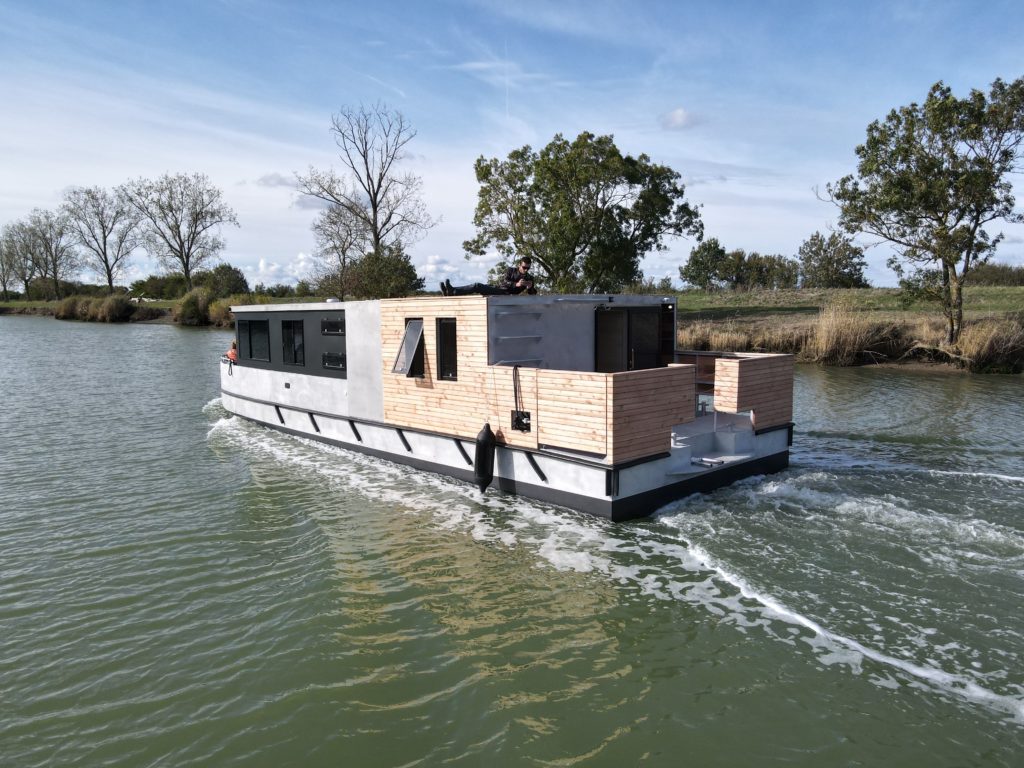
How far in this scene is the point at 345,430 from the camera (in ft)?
42.8

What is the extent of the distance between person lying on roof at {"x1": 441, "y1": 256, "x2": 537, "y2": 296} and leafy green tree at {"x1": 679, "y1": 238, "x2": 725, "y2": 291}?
5641 centimetres

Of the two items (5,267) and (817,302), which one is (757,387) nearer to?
(817,302)

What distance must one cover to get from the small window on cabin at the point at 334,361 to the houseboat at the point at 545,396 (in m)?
0.03

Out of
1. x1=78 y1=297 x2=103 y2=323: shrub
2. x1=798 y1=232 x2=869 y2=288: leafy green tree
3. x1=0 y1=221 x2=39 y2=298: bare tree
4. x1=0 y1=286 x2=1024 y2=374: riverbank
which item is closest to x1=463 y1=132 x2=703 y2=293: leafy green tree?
x1=0 y1=286 x2=1024 y2=374: riverbank

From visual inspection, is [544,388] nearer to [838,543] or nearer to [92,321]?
[838,543]

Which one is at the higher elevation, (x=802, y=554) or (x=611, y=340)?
(x=611, y=340)

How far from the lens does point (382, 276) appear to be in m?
35.8

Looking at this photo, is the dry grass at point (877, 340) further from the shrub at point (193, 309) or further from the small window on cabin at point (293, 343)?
the shrub at point (193, 309)

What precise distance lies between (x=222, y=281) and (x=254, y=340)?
50.1 meters

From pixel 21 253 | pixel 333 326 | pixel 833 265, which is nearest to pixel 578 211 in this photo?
pixel 333 326

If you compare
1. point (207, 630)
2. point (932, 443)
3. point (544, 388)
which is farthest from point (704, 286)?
point (207, 630)

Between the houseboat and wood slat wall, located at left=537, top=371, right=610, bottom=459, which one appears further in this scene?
the houseboat

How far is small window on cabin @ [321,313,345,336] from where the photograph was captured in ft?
42.2

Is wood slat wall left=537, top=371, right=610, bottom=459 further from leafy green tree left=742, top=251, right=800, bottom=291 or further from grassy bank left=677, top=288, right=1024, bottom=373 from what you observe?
leafy green tree left=742, top=251, right=800, bottom=291
